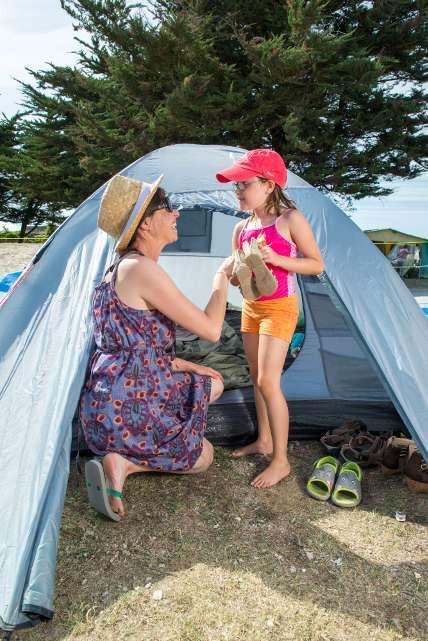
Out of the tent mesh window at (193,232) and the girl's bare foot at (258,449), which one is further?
the tent mesh window at (193,232)

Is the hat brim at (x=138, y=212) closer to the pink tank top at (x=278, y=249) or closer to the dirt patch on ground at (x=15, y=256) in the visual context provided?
the pink tank top at (x=278, y=249)

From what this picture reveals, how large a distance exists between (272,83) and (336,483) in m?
9.61

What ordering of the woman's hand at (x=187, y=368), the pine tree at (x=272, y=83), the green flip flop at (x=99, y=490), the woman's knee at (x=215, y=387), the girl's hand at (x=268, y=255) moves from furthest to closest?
the pine tree at (x=272, y=83) → the woman's knee at (x=215, y=387) → the woman's hand at (x=187, y=368) → the girl's hand at (x=268, y=255) → the green flip flop at (x=99, y=490)

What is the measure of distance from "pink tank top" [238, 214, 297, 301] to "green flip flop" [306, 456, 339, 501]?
736mm

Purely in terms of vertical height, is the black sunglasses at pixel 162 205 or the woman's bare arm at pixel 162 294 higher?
the black sunglasses at pixel 162 205

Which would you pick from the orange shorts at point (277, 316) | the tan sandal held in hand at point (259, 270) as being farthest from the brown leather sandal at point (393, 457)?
the tan sandal held in hand at point (259, 270)

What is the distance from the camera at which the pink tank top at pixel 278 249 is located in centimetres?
244

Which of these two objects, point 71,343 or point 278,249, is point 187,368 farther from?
point 278,249

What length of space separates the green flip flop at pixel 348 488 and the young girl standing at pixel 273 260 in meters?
0.23

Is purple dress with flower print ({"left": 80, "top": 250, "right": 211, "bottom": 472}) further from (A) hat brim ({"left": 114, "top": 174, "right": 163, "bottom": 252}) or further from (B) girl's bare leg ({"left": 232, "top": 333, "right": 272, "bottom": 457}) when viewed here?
(B) girl's bare leg ({"left": 232, "top": 333, "right": 272, "bottom": 457})

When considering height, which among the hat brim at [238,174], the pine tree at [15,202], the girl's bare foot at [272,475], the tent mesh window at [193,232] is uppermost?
the pine tree at [15,202]

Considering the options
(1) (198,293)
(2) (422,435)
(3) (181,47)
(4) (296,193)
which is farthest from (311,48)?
(2) (422,435)

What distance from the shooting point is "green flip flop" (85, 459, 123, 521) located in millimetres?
2051

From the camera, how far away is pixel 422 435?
2213 millimetres
